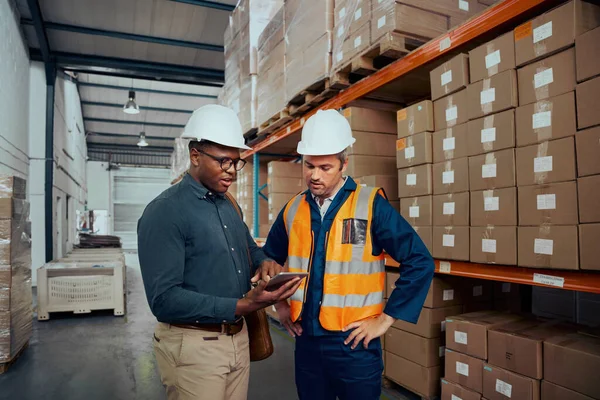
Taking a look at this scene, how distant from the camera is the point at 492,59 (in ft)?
8.66

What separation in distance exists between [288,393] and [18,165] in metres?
7.41

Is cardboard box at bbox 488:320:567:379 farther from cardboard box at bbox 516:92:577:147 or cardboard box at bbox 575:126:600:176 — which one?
cardboard box at bbox 516:92:577:147

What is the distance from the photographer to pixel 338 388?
1.98 metres

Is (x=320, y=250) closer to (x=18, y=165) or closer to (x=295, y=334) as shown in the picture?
(x=295, y=334)

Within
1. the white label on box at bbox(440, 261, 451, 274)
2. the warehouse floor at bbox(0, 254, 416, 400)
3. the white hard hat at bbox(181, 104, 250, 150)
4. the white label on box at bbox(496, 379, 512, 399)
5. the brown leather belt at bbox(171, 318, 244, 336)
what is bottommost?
A: the warehouse floor at bbox(0, 254, 416, 400)

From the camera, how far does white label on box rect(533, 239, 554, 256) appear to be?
230cm

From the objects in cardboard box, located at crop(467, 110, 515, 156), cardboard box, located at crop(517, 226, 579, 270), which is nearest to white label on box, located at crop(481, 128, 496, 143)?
cardboard box, located at crop(467, 110, 515, 156)

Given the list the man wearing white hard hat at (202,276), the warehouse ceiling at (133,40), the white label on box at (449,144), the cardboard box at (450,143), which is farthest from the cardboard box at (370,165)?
the warehouse ceiling at (133,40)

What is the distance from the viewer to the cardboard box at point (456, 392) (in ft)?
9.49

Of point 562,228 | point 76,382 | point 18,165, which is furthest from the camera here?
point 18,165

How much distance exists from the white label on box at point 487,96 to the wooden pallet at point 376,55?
0.87 m

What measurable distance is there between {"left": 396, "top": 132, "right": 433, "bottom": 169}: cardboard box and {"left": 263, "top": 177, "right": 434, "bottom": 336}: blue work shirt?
4.18 ft

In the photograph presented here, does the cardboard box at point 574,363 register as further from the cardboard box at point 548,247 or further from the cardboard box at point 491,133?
the cardboard box at point 491,133

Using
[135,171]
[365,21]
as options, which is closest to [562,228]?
[365,21]
